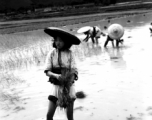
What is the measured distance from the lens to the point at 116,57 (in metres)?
8.41

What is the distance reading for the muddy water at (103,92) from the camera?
14.2ft

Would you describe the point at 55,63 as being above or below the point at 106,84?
above

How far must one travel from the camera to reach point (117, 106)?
449cm

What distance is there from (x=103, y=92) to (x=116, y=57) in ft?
10.9

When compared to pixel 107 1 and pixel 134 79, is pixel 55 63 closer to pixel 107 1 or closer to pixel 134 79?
pixel 134 79

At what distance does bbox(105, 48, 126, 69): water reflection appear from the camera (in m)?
7.33

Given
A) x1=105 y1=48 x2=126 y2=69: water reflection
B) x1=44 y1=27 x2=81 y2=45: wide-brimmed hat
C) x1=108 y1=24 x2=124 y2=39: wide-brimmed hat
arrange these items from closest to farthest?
1. x1=44 y1=27 x2=81 y2=45: wide-brimmed hat
2. x1=105 y1=48 x2=126 y2=69: water reflection
3. x1=108 y1=24 x2=124 y2=39: wide-brimmed hat

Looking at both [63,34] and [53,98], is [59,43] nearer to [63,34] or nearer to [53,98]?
[63,34]

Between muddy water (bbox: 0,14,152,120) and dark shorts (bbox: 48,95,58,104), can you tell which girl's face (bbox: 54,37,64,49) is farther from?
muddy water (bbox: 0,14,152,120)

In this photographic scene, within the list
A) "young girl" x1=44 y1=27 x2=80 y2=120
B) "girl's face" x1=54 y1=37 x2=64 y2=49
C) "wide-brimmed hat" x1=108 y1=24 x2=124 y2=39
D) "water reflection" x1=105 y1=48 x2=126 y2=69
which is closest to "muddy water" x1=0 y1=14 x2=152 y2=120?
"water reflection" x1=105 y1=48 x2=126 y2=69

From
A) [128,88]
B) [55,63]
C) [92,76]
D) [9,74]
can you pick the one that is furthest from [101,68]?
[55,63]

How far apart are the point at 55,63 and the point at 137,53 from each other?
5730 millimetres

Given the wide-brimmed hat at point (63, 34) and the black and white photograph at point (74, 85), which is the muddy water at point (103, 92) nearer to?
the black and white photograph at point (74, 85)

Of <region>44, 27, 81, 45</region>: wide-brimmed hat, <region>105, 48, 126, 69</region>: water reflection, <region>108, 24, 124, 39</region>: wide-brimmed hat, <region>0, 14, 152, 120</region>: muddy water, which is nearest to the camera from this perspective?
<region>44, 27, 81, 45</region>: wide-brimmed hat
